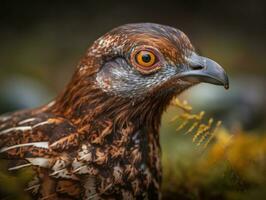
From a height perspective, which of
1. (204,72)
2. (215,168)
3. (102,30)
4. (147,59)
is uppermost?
(147,59)

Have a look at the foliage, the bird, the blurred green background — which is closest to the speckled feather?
the bird

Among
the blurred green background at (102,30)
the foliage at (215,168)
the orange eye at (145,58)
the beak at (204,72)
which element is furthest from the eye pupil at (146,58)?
the blurred green background at (102,30)

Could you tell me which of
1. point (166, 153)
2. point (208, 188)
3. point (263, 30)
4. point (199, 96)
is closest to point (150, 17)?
point (263, 30)

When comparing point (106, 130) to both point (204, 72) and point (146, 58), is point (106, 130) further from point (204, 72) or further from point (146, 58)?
point (204, 72)

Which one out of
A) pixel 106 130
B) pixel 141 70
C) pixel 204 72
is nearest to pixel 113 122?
pixel 106 130

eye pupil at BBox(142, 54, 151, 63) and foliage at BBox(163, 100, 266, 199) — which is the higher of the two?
eye pupil at BBox(142, 54, 151, 63)

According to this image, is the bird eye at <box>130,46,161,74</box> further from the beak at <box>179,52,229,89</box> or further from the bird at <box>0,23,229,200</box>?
the beak at <box>179,52,229,89</box>
